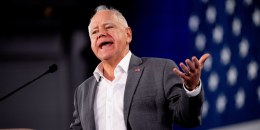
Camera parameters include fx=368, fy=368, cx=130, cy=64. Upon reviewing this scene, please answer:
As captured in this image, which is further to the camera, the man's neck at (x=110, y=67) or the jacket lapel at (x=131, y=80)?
the man's neck at (x=110, y=67)

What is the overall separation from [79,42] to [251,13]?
95.0 inches

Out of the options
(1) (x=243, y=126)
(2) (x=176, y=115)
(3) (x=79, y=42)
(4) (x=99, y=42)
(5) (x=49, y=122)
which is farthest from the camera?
(1) (x=243, y=126)

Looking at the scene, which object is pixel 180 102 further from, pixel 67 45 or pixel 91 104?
pixel 67 45

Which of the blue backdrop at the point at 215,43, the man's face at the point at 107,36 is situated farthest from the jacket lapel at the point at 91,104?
the blue backdrop at the point at 215,43

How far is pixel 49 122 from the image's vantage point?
7.06 feet

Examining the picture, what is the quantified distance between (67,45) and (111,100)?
41.8 inches

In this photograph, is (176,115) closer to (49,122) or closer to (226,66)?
(49,122)

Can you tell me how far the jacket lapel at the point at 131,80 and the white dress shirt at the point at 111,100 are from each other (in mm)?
29

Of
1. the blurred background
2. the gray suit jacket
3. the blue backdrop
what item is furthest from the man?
the blue backdrop

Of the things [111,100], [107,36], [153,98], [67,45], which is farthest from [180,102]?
[67,45]

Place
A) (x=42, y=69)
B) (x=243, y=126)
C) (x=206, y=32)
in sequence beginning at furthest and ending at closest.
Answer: (x=243, y=126) → (x=206, y=32) → (x=42, y=69)

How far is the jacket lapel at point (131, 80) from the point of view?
1.34m

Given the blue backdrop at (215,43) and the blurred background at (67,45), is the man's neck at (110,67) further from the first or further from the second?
the blue backdrop at (215,43)

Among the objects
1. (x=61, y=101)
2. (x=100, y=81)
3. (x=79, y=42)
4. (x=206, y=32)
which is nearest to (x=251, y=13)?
(x=206, y=32)
